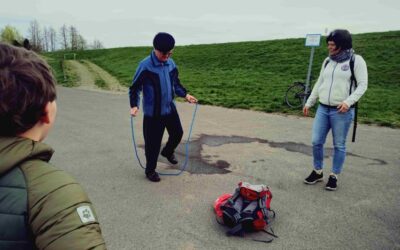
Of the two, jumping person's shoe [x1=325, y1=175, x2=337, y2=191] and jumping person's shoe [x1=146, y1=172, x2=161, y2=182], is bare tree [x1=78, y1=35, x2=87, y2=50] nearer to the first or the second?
jumping person's shoe [x1=146, y1=172, x2=161, y2=182]

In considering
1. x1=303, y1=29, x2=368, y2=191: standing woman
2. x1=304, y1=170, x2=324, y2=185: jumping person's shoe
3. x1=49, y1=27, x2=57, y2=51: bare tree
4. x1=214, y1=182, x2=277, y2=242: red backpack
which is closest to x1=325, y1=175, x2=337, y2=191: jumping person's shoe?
x1=303, y1=29, x2=368, y2=191: standing woman

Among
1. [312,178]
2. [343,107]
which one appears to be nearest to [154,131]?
[312,178]

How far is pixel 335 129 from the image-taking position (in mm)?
4836

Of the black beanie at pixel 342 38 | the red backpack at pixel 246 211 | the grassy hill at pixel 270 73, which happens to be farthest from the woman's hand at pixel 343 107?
the grassy hill at pixel 270 73

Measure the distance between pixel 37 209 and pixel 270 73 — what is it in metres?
20.4

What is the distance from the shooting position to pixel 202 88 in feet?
53.8

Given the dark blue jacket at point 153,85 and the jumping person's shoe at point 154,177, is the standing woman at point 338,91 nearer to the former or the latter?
the dark blue jacket at point 153,85

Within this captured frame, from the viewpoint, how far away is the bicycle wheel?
1174 cm

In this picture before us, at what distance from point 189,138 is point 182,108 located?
3.91 metres

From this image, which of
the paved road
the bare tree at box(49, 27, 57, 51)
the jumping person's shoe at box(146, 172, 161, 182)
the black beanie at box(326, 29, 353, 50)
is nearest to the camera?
the paved road

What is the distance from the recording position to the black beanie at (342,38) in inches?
177

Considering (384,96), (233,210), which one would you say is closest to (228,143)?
(233,210)

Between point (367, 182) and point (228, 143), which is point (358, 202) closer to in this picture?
point (367, 182)

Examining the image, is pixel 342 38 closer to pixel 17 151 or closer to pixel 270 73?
pixel 17 151
